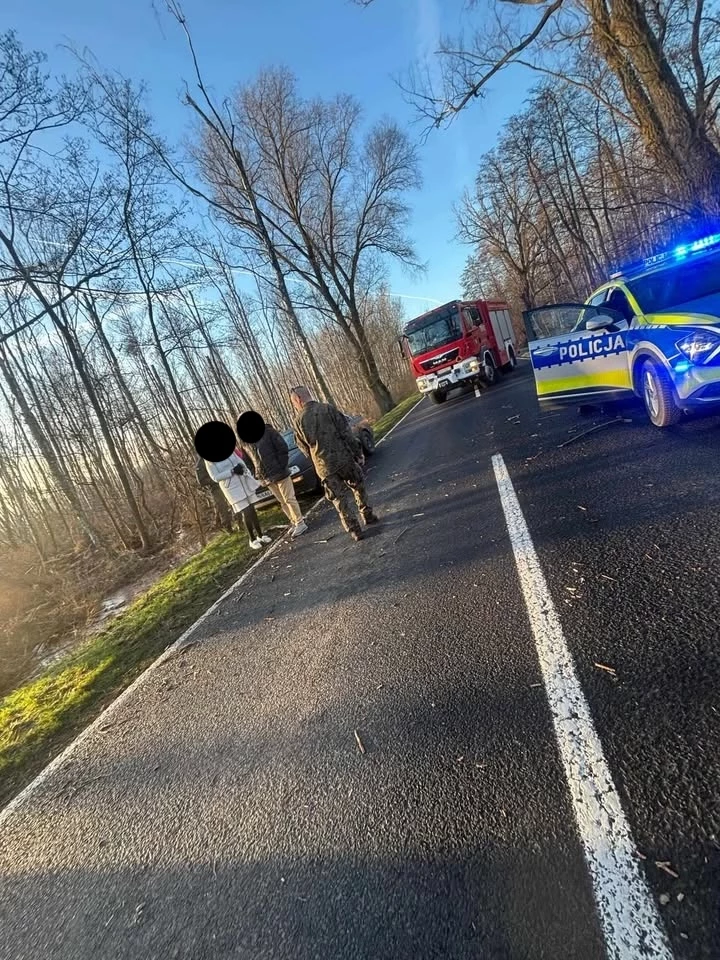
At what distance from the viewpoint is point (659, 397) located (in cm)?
552

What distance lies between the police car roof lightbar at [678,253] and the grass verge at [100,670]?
6666 mm

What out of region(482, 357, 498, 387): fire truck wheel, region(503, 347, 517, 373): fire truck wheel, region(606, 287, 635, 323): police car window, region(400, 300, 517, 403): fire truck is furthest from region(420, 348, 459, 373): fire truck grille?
region(606, 287, 635, 323): police car window

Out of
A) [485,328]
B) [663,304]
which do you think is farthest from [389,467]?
[485,328]

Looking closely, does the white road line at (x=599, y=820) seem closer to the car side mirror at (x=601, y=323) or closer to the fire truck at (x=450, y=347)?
the car side mirror at (x=601, y=323)

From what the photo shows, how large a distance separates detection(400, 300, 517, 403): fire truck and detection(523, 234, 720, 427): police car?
9.25 meters

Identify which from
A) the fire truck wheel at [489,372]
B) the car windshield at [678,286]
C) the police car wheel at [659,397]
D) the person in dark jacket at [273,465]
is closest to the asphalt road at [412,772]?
the police car wheel at [659,397]

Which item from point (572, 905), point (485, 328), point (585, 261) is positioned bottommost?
point (572, 905)

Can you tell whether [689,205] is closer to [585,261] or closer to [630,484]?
[630,484]

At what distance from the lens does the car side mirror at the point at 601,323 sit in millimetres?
6117

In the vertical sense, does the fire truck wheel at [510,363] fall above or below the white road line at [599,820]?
above

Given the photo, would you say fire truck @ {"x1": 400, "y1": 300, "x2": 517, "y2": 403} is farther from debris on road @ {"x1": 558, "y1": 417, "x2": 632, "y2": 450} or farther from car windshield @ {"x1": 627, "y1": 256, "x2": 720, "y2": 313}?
car windshield @ {"x1": 627, "y1": 256, "x2": 720, "y2": 313}

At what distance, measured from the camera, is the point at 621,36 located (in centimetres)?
802

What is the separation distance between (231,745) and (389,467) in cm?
717

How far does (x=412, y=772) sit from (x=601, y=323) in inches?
226
